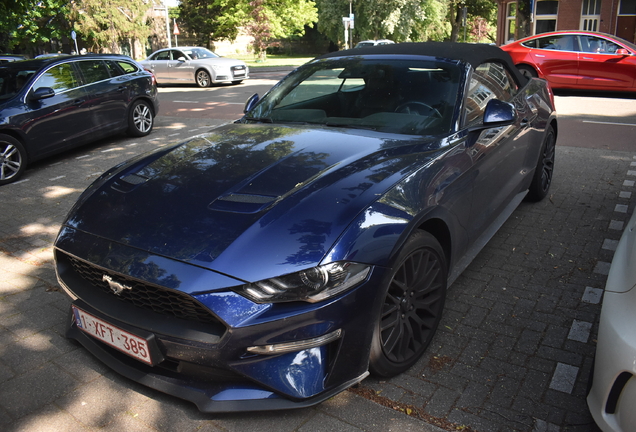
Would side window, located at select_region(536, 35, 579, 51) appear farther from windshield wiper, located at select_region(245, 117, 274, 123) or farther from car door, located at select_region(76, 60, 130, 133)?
windshield wiper, located at select_region(245, 117, 274, 123)

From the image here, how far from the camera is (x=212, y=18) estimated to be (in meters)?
48.2

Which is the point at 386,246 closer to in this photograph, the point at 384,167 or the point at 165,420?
the point at 384,167

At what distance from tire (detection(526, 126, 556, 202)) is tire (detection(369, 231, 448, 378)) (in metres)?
2.66

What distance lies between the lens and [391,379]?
2.86 meters

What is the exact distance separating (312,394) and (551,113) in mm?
4260

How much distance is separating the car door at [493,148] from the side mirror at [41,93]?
625 cm

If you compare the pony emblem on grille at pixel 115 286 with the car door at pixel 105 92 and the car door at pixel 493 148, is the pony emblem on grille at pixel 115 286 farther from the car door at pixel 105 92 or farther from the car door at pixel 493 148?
the car door at pixel 105 92

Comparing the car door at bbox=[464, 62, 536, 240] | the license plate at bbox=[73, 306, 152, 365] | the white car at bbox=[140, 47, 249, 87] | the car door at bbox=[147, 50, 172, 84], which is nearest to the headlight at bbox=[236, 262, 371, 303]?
the license plate at bbox=[73, 306, 152, 365]

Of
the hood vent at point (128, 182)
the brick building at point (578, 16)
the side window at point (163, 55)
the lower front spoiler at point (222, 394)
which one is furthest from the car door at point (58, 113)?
the brick building at point (578, 16)

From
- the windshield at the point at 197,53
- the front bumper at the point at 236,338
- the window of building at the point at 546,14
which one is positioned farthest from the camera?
the window of building at the point at 546,14

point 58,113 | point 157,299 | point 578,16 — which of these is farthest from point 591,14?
point 157,299

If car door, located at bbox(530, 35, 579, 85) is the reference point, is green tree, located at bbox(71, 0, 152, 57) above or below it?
above

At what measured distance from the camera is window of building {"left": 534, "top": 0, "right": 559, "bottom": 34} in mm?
28656

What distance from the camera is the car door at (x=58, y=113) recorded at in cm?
761
